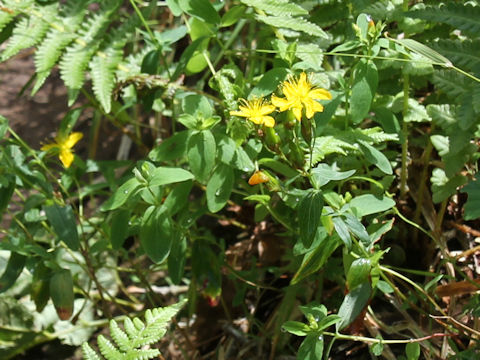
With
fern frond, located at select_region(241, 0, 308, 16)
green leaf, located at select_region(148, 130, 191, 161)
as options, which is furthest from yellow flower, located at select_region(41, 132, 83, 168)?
fern frond, located at select_region(241, 0, 308, 16)

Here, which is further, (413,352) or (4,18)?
(4,18)

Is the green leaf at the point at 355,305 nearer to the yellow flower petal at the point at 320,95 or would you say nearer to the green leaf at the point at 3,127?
the yellow flower petal at the point at 320,95

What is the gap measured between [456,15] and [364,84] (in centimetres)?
22

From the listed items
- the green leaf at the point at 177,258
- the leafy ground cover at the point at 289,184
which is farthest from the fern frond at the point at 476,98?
the green leaf at the point at 177,258

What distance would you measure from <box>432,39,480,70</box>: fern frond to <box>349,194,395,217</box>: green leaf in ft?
1.08

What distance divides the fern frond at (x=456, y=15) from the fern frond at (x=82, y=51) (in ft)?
2.88

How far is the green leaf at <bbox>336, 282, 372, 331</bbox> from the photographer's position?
1192 millimetres

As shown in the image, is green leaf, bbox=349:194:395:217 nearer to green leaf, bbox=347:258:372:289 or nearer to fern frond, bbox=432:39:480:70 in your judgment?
green leaf, bbox=347:258:372:289

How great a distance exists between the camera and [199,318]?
1.99m

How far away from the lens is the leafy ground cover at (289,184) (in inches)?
46.9

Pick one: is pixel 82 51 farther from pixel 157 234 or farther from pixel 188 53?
pixel 157 234

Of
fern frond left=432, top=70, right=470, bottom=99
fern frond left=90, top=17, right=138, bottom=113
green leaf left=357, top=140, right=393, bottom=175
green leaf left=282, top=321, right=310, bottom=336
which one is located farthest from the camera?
fern frond left=90, top=17, right=138, bottom=113

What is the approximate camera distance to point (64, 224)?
1.46 m

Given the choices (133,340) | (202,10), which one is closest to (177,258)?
(133,340)
